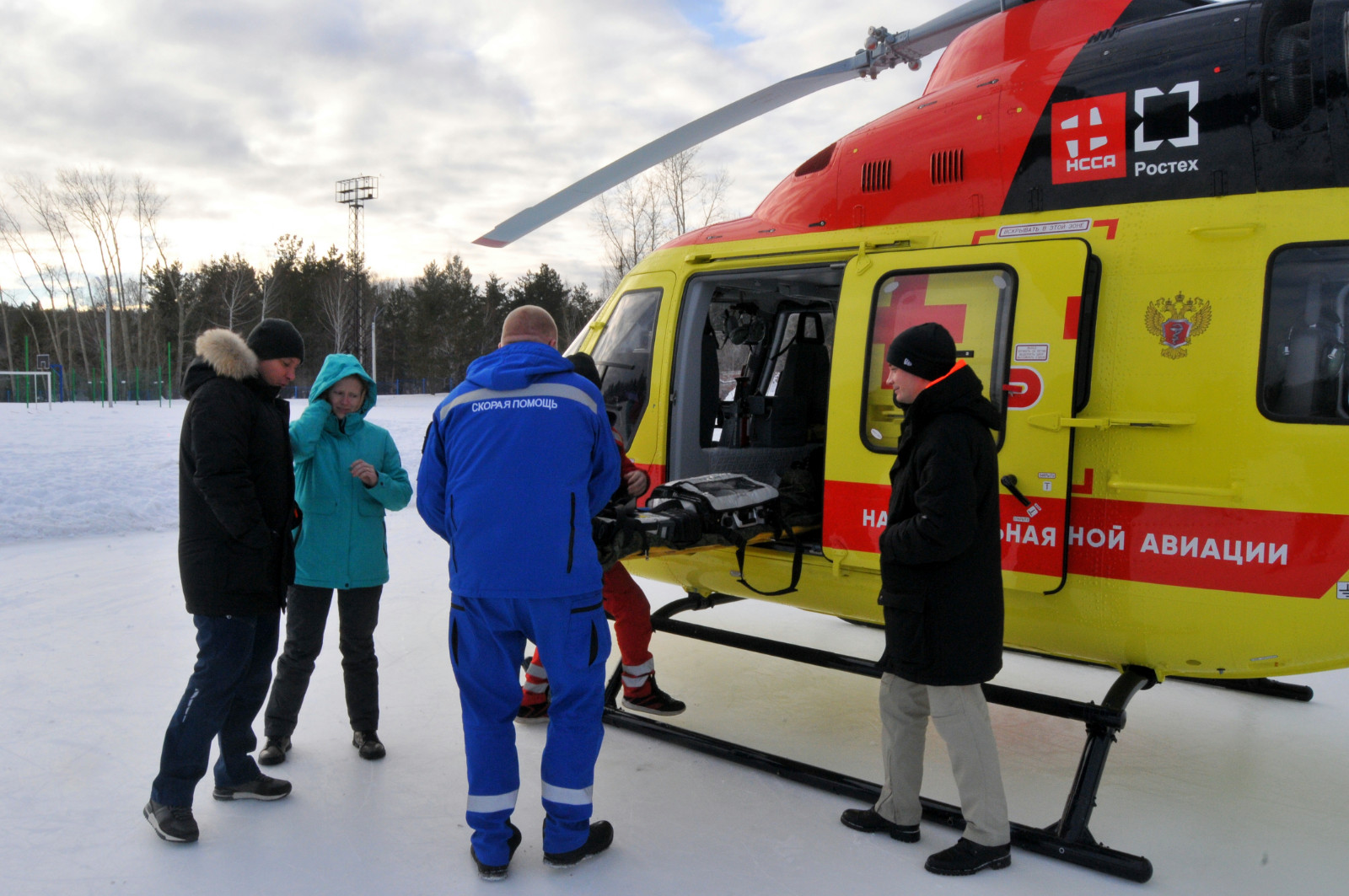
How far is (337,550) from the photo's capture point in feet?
11.8

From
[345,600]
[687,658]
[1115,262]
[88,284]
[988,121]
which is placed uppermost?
[88,284]

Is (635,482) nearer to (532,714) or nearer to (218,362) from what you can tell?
(532,714)

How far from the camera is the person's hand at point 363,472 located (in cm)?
361

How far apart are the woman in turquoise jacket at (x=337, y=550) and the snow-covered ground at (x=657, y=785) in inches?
9.9

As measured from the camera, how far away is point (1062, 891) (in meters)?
2.79

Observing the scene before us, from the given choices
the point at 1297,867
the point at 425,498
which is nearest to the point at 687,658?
the point at 425,498

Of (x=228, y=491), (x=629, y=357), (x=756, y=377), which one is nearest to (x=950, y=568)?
(x=629, y=357)

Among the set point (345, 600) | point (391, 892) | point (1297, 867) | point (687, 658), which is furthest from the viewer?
point (687, 658)

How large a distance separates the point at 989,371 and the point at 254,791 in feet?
10.7

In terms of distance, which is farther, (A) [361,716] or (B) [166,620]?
(B) [166,620]

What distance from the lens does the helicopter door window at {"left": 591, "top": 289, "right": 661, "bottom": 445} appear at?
14.8ft

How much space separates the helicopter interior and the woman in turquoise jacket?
1.50 metres

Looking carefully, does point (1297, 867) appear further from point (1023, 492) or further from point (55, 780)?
point (55, 780)

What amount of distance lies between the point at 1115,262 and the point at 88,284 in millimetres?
44408
